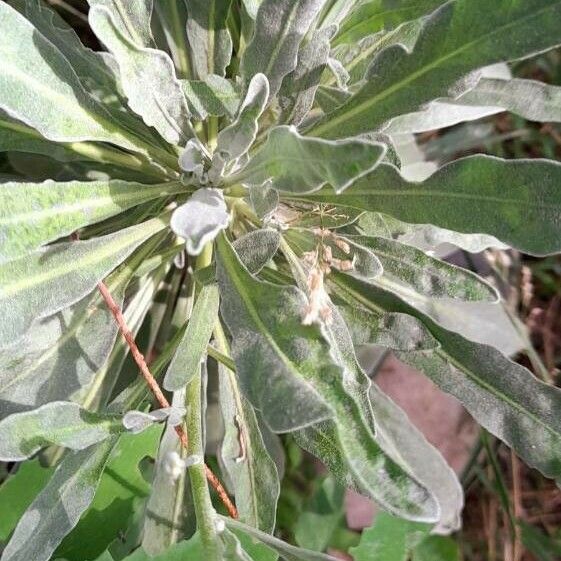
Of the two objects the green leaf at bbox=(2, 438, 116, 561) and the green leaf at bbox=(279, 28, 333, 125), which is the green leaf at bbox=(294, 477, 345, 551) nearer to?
the green leaf at bbox=(2, 438, 116, 561)

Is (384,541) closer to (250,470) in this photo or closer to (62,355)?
(250,470)

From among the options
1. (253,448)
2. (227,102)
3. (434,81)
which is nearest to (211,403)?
(253,448)

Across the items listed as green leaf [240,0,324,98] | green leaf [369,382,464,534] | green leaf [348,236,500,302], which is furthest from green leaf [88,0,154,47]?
green leaf [369,382,464,534]

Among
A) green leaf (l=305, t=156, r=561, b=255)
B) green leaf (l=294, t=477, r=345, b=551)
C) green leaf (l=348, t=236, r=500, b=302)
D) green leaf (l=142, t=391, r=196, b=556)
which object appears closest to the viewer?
green leaf (l=305, t=156, r=561, b=255)

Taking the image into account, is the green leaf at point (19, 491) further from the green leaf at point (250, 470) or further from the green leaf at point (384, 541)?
the green leaf at point (384, 541)

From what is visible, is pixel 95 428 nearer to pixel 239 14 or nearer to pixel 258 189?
pixel 258 189

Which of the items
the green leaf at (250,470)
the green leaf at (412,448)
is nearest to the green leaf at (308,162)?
the green leaf at (250,470)
